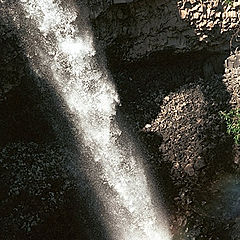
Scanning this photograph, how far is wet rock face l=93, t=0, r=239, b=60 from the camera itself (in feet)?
15.8

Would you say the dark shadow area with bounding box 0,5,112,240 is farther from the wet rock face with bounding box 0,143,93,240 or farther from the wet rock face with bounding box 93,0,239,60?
the wet rock face with bounding box 93,0,239,60

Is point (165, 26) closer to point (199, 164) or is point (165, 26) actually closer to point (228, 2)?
point (228, 2)

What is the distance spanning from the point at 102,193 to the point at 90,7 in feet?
6.60

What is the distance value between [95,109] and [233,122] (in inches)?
65.2

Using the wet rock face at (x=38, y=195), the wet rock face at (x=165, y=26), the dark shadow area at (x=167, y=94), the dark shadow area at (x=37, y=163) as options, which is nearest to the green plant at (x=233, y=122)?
the dark shadow area at (x=167, y=94)

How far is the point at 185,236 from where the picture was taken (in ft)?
14.1

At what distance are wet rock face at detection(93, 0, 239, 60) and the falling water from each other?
0.35 metres

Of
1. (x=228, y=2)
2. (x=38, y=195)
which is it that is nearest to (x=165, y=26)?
(x=228, y=2)

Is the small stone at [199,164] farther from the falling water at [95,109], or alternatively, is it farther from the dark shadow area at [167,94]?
the falling water at [95,109]

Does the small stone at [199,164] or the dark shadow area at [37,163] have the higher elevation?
the small stone at [199,164]

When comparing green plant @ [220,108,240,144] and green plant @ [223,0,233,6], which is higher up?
green plant @ [223,0,233,6]

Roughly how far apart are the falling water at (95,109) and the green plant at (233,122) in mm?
1137

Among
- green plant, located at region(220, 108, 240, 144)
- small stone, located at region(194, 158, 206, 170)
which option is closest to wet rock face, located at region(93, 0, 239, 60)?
green plant, located at region(220, 108, 240, 144)

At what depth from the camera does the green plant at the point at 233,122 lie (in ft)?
16.2
